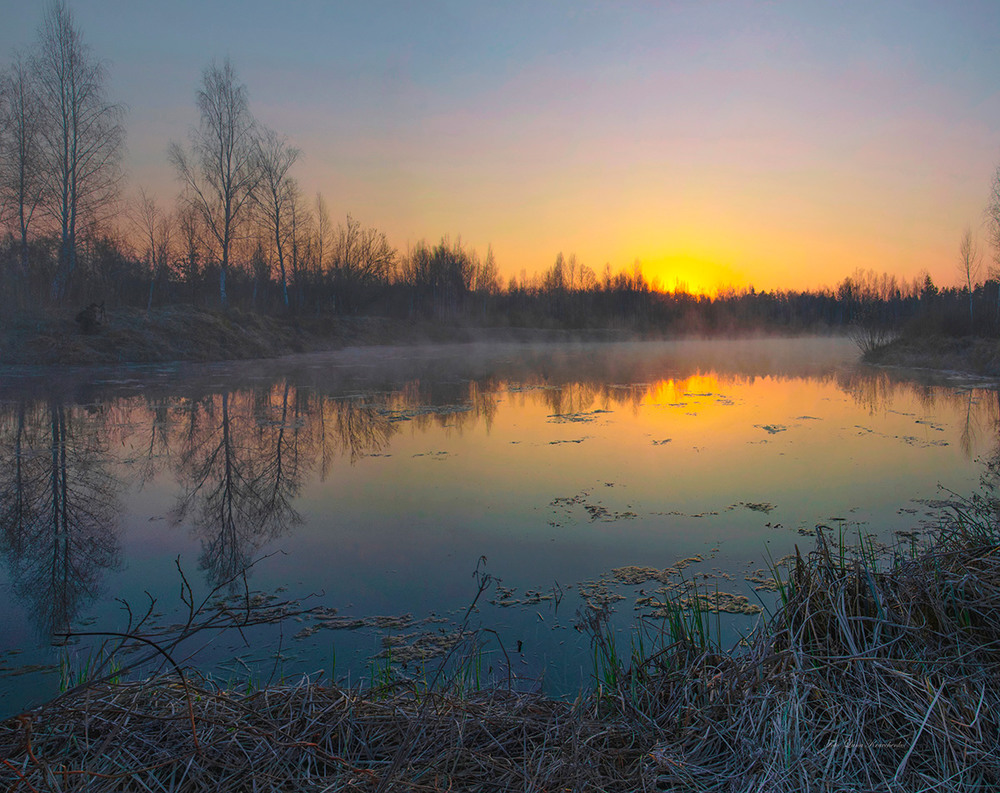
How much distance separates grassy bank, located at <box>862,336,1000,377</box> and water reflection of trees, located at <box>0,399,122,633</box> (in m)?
23.7

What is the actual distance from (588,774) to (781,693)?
0.85m

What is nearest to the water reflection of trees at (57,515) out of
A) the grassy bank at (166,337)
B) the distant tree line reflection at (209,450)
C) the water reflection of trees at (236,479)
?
the distant tree line reflection at (209,450)

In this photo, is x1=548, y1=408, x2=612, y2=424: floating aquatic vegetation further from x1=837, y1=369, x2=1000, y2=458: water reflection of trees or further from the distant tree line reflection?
x1=837, y1=369, x2=1000, y2=458: water reflection of trees

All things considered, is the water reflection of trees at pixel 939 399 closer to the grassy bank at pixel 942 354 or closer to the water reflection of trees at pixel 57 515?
the grassy bank at pixel 942 354

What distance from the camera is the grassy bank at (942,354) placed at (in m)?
20.1

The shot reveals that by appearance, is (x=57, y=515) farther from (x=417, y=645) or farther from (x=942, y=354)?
(x=942, y=354)

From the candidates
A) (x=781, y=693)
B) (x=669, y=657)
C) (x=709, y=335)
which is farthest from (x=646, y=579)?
(x=709, y=335)

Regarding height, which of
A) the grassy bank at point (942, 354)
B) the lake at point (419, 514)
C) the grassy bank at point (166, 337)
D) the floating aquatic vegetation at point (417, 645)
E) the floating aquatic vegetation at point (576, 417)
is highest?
the grassy bank at point (166, 337)

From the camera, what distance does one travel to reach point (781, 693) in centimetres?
229

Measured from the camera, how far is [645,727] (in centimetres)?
234

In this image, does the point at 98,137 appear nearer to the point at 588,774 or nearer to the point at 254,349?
the point at 254,349

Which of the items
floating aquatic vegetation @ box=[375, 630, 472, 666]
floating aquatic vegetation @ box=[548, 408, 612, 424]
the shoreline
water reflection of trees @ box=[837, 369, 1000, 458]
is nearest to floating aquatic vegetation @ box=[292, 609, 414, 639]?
floating aquatic vegetation @ box=[375, 630, 472, 666]

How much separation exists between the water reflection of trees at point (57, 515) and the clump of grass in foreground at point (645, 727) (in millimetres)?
2190

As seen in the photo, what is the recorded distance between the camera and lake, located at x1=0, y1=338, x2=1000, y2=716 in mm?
3598
